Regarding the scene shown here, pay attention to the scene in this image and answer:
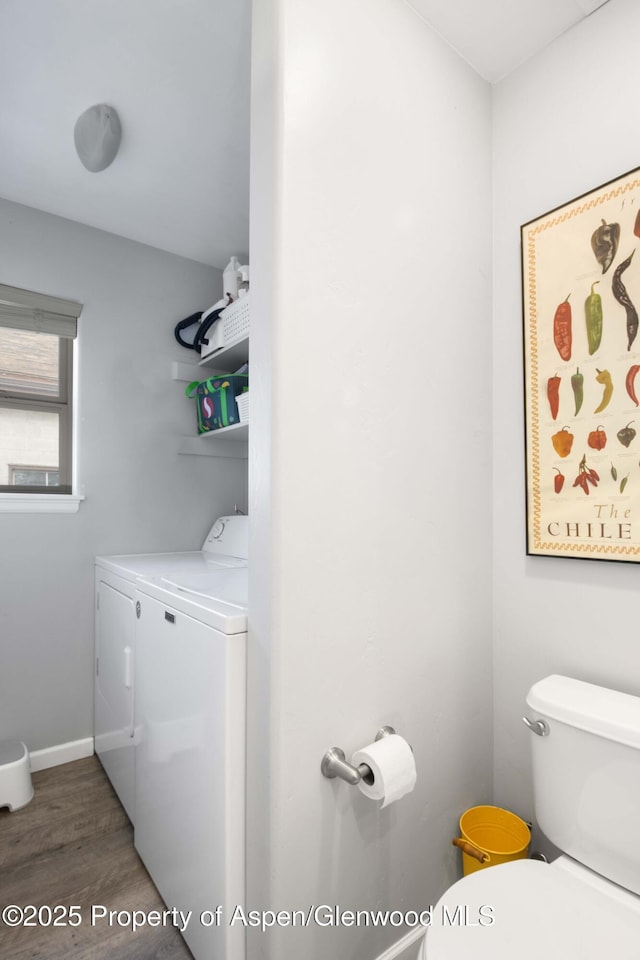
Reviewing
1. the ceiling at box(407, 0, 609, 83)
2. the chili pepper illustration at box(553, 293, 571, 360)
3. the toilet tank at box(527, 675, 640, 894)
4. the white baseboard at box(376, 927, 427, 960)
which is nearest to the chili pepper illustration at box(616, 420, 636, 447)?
the chili pepper illustration at box(553, 293, 571, 360)

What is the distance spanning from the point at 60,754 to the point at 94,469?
4.25 feet

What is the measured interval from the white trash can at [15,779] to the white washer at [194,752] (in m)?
0.57

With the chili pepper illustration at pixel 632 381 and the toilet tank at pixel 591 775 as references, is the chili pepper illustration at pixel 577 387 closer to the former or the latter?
the chili pepper illustration at pixel 632 381

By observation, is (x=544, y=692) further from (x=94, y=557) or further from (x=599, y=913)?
(x=94, y=557)

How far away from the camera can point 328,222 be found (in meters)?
1.07

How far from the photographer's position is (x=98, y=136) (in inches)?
66.6

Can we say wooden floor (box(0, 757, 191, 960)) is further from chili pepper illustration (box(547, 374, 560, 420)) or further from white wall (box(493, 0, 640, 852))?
chili pepper illustration (box(547, 374, 560, 420))

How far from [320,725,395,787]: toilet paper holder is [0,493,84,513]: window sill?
1685 millimetres

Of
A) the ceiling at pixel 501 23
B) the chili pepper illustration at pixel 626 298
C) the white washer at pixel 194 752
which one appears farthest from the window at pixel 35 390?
the chili pepper illustration at pixel 626 298

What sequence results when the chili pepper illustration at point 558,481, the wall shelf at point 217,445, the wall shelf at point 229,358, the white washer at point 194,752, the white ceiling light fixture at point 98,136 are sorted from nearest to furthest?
the white washer at point 194,752 < the chili pepper illustration at point 558,481 < the white ceiling light fixture at point 98,136 < the wall shelf at point 229,358 < the wall shelf at point 217,445

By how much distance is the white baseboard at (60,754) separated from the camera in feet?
6.85

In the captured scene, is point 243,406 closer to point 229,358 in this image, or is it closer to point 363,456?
point 229,358

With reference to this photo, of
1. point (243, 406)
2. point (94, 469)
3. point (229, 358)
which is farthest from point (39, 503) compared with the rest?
point (229, 358)

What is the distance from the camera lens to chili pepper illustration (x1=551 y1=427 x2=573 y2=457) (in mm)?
1260
